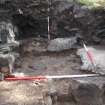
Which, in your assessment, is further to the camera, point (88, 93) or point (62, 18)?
point (62, 18)

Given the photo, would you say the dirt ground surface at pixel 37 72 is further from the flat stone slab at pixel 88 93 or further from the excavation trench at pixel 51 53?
the flat stone slab at pixel 88 93

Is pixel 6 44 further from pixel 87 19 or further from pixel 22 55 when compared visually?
pixel 87 19

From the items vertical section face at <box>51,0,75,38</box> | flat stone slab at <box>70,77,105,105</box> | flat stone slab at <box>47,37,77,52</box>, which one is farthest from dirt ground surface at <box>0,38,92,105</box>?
vertical section face at <box>51,0,75,38</box>

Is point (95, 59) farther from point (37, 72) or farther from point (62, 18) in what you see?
point (62, 18)

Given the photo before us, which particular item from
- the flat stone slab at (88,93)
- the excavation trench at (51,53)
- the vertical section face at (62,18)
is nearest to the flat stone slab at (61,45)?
the excavation trench at (51,53)

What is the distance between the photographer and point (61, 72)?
5.83 m

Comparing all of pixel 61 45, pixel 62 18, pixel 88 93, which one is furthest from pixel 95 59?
pixel 62 18

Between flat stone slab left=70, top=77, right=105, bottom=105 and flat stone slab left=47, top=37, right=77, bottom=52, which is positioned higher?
flat stone slab left=47, top=37, right=77, bottom=52

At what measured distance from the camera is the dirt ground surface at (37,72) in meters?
4.63

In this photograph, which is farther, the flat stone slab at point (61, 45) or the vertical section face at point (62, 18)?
the vertical section face at point (62, 18)

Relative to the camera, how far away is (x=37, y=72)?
588cm

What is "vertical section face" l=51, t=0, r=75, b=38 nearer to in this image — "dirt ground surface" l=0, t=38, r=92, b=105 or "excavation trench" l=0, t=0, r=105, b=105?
"excavation trench" l=0, t=0, r=105, b=105

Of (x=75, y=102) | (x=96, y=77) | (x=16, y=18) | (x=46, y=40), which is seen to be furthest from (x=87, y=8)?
(x=75, y=102)

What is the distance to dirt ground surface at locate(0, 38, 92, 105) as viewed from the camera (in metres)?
4.63
